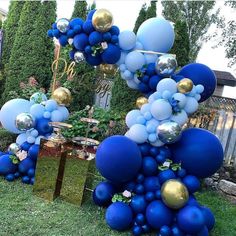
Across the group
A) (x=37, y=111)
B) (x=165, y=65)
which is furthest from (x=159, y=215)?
(x=37, y=111)

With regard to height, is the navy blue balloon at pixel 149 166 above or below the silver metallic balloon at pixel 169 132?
below

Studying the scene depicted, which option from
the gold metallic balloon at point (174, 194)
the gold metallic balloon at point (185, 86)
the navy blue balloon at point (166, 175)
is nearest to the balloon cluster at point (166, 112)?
the gold metallic balloon at point (185, 86)

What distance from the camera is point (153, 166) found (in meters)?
3.46

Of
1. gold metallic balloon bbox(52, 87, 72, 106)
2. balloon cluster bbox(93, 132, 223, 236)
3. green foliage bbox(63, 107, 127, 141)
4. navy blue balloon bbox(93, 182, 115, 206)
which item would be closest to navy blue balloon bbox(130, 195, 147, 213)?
balloon cluster bbox(93, 132, 223, 236)

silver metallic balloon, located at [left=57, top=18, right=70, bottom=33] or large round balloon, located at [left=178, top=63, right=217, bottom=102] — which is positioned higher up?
silver metallic balloon, located at [left=57, top=18, right=70, bottom=33]

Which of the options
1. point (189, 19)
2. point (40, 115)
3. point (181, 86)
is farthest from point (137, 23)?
point (189, 19)

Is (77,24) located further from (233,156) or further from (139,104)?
(233,156)

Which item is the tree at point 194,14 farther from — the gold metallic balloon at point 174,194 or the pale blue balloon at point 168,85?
the gold metallic balloon at point 174,194

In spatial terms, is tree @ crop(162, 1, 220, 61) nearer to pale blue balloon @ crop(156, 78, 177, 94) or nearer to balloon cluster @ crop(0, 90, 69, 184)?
balloon cluster @ crop(0, 90, 69, 184)

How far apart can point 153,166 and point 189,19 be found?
69.2 feet

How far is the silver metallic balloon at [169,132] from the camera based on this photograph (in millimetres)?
3316

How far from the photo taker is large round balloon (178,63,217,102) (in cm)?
367

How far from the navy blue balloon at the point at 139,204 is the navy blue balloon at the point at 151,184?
0.10 meters

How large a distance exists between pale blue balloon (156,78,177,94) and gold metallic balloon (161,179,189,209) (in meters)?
0.90
